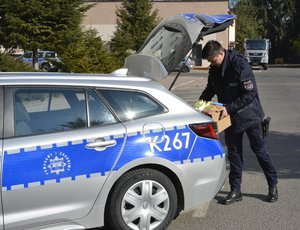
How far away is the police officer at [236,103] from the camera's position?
4.77m

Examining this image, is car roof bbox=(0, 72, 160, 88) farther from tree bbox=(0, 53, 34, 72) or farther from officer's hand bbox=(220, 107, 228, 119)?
tree bbox=(0, 53, 34, 72)

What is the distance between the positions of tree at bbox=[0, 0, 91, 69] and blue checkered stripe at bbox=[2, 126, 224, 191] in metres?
12.6

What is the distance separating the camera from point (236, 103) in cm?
479

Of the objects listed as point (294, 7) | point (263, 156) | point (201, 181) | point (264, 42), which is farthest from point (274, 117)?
point (294, 7)

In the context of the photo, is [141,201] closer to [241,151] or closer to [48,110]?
[48,110]

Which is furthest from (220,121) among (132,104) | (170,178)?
(132,104)

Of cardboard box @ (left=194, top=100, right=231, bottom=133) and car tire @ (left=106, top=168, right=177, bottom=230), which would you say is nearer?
car tire @ (left=106, top=168, right=177, bottom=230)

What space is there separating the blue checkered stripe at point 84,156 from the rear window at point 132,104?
19cm

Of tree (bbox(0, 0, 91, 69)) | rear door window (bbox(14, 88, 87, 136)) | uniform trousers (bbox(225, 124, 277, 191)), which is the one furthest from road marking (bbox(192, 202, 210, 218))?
tree (bbox(0, 0, 91, 69))

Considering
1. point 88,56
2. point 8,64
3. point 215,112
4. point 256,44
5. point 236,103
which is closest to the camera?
point 215,112

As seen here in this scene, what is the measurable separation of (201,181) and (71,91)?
4.60 ft

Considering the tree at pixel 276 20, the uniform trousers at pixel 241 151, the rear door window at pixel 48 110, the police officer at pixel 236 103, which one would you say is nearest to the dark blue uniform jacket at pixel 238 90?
the police officer at pixel 236 103

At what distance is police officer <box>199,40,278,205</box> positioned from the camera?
4770 millimetres

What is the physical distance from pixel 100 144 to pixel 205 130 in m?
1.02
